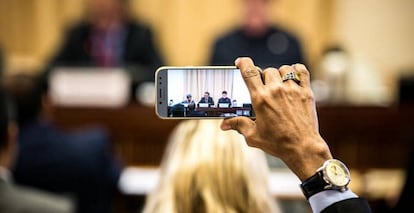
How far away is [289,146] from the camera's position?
2.90 feet

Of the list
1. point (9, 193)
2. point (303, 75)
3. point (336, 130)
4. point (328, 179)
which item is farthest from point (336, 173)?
point (336, 130)

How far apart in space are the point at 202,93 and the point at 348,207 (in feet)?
0.81

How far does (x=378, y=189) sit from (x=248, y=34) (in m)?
1.44

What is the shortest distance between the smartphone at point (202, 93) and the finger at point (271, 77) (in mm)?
35

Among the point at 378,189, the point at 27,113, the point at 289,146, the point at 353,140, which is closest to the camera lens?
the point at 289,146

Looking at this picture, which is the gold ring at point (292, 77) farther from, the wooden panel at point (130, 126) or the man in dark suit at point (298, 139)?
the wooden panel at point (130, 126)

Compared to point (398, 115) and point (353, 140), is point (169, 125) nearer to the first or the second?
point (353, 140)

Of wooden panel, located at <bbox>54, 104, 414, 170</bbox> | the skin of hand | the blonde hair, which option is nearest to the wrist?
the skin of hand

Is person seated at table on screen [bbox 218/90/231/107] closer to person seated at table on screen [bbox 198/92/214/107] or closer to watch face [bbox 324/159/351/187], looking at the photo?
person seated at table on screen [bbox 198/92/214/107]

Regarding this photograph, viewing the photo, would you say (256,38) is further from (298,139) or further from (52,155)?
(298,139)

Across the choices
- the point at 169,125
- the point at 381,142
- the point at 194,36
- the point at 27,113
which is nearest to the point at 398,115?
the point at 381,142

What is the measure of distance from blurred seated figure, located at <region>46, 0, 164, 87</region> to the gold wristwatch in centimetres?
341

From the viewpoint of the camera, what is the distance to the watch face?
0.88 m

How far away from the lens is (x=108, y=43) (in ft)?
14.2
